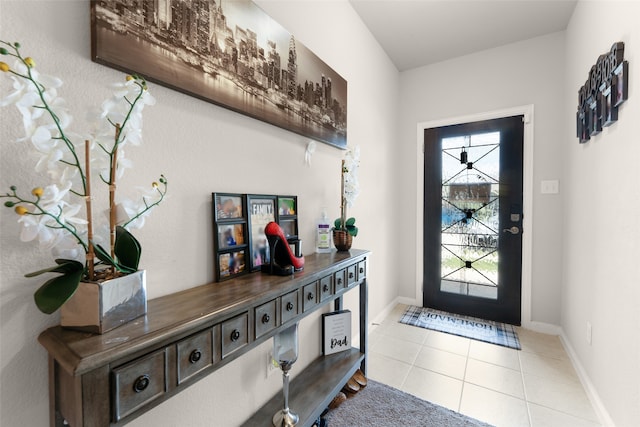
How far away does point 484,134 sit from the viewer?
284 centimetres

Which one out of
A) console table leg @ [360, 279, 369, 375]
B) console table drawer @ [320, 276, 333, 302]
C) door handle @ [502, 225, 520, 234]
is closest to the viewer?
console table drawer @ [320, 276, 333, 302]

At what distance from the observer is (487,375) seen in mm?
1979

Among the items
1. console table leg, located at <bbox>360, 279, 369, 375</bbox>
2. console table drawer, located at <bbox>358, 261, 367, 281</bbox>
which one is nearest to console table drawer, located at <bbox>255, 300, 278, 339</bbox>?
console table drawer, located at <bbox>358, 261, 367, 281</bbox>

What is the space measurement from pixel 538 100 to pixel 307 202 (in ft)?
8.20

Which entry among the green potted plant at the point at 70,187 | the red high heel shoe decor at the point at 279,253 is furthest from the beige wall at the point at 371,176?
the red high heel shoe decor at the point at 279,253

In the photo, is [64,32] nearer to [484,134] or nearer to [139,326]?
[139,326]

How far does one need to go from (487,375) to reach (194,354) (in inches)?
81.6

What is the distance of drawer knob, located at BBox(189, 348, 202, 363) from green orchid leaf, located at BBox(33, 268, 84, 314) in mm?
322

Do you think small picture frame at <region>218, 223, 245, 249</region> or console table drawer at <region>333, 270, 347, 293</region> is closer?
small picture frame at <region>218, 223, 245, 249</region>

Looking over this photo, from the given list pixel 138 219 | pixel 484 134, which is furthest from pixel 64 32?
pixel 484 134

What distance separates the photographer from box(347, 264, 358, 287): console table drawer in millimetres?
1583

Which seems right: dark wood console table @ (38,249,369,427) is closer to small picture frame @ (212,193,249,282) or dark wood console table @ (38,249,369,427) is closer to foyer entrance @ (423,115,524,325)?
small picture frame @ (212,193,249,282)

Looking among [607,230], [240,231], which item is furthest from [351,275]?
[607,230]

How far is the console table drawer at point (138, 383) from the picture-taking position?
2.04ft
